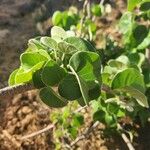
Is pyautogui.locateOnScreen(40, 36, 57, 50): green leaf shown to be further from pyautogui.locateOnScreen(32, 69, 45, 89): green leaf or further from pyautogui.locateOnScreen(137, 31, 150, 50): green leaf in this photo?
pyautogui.locateOnScreen(137, 31, 150, 50): green leaf

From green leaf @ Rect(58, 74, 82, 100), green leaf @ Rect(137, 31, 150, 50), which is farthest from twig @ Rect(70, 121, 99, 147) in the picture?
green leaf @ Rect(58, 74, 82, 100)

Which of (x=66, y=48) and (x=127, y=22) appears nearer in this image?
(x=66, y=48)

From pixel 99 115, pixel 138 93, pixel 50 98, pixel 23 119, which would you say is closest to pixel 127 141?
pixel 99 115

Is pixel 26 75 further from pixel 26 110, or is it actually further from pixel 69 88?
pixel 26 110

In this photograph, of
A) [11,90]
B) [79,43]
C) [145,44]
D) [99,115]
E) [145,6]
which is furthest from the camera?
[145,44]

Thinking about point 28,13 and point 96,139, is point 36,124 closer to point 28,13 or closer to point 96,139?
point 96,139

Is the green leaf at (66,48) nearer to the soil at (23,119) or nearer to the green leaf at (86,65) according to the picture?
the green leaf at (86,65)
